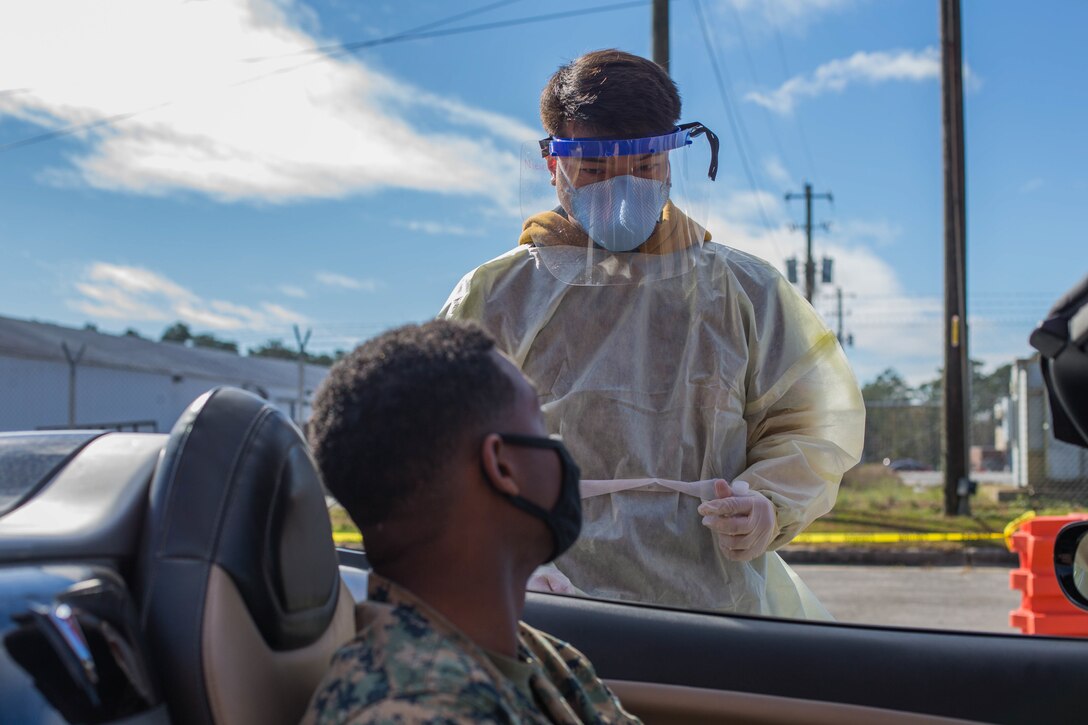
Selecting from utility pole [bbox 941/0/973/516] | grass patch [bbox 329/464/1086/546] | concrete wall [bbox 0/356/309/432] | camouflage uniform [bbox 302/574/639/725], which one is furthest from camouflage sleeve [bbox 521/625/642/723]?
concrete wall [bbox 0/356/309/432]

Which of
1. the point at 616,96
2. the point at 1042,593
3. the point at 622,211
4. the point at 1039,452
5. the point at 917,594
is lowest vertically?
the point at 917,594

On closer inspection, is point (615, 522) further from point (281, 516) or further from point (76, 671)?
point (76, 671)

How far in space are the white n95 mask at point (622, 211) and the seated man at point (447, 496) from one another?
3.53 ft

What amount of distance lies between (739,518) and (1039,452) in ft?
53.9

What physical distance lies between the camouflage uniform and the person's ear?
17cm

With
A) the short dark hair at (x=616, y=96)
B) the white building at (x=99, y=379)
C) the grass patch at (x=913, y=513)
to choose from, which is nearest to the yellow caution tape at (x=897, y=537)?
the grass patch at (x=913, y=513)

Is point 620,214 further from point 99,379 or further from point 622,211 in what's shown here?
point 99,379

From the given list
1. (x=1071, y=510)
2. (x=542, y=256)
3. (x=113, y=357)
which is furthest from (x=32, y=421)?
(x=542, y=256)

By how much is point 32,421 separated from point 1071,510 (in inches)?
801

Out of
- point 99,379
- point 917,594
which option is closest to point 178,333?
point 99,379

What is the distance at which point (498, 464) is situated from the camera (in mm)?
1299

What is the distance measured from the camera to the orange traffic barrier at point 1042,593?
4250 mm

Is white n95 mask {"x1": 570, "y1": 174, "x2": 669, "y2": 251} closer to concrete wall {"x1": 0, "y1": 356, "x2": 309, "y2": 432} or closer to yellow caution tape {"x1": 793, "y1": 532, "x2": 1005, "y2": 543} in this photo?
yellow caution tape {"x1": 793, "y1": 532, "x2": 1005, "y2": 543}

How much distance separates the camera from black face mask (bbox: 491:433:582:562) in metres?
1.31
